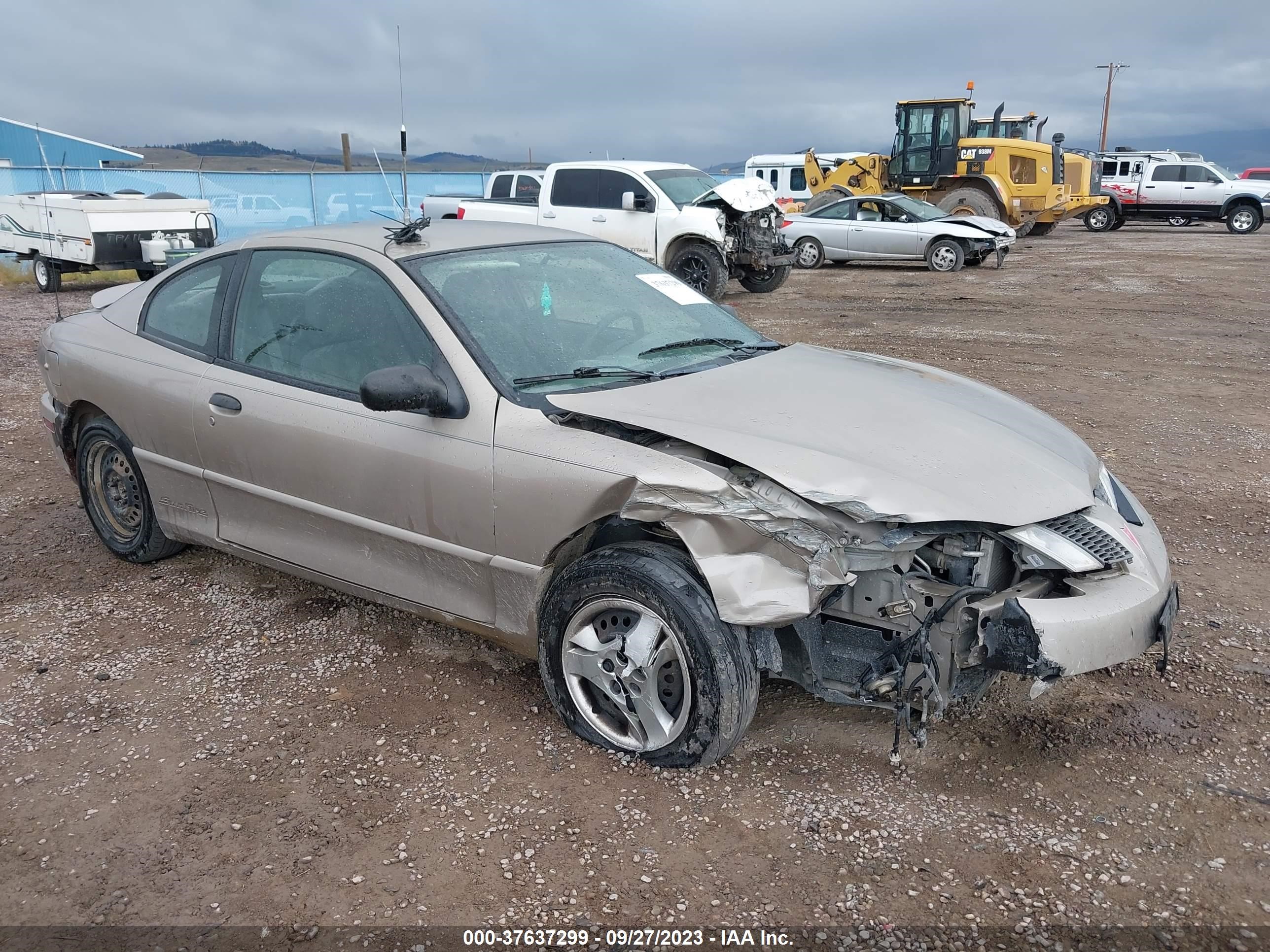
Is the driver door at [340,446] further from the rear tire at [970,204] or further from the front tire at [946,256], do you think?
the rear tire at [970,204]

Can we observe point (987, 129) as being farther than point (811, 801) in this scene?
Yes

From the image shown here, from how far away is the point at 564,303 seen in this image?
3.71 meters

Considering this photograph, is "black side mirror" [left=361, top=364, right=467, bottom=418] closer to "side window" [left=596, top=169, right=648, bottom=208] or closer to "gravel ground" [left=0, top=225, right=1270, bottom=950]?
"gravel ground" [left=0, top=225, right=1270, bottom=950]

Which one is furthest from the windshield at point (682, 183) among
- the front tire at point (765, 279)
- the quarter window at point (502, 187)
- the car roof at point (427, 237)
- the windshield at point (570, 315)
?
the windshield at point (570, 315)

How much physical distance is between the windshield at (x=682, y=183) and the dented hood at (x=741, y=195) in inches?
6.0

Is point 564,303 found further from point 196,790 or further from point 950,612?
point 196,790

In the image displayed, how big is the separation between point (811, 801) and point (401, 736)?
1.35m

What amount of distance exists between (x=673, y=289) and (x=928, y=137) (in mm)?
21166

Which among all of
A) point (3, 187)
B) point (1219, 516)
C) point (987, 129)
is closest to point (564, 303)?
point (1219, 516)

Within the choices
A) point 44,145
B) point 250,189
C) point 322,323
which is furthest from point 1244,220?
point 44,145

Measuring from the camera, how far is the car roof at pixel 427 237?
146 inches

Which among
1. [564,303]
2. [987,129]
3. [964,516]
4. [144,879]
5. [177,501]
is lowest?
[144,879]

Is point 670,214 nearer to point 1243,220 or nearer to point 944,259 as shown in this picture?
point 944,259

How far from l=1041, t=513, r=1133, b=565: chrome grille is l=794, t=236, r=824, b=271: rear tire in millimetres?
16739
